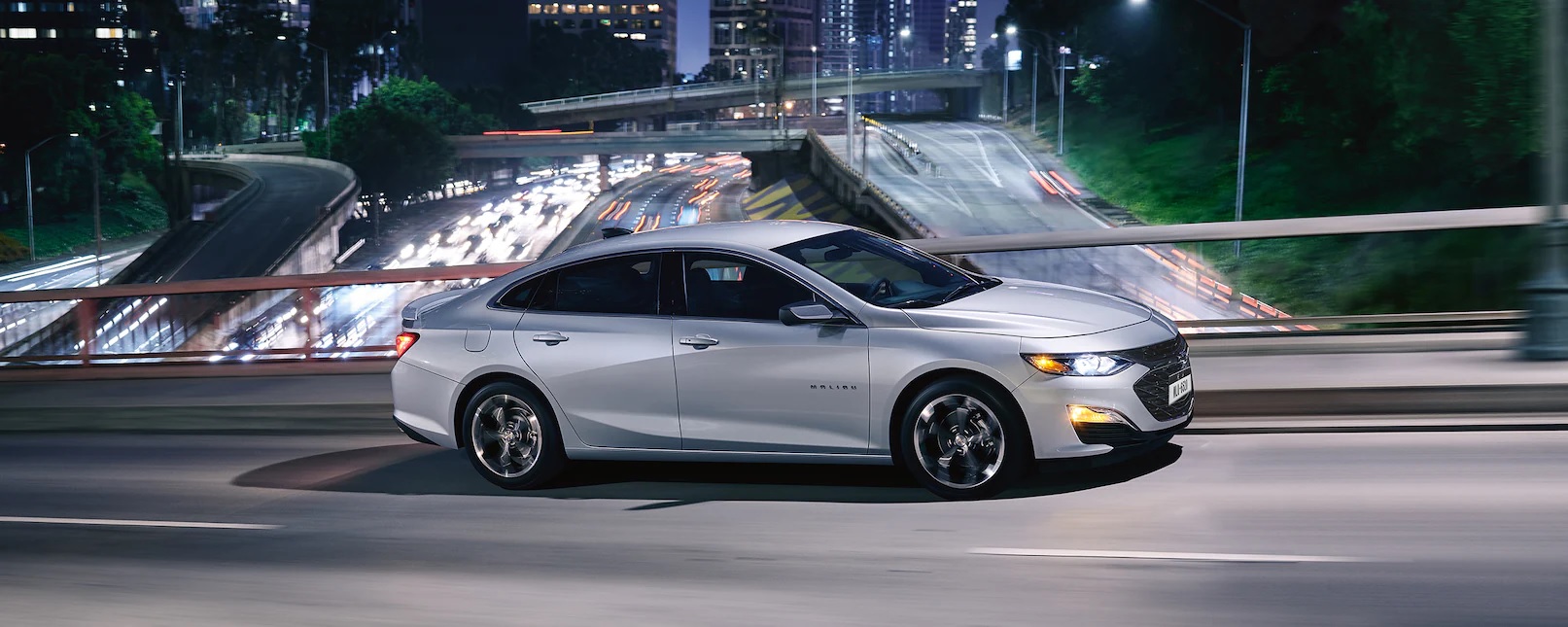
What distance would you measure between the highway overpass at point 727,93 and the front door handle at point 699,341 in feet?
456

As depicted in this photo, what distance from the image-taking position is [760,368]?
8.18 metres

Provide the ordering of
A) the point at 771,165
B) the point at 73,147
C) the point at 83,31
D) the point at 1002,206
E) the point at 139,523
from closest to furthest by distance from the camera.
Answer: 1. the point at 139,523
2. the point at 1002,206
3. the point at 73,147
4. the point at 771,165
5. the point at 83,31

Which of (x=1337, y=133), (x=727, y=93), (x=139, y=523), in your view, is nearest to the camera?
(x=139, y=523)

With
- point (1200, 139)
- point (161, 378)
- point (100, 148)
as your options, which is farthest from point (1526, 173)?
point (100, 148)

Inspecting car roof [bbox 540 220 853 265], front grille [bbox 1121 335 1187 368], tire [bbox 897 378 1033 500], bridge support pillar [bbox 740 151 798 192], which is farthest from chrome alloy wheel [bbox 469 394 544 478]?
bridge support pillar [bbox 740 151 798 192]

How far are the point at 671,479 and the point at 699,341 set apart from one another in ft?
4.10

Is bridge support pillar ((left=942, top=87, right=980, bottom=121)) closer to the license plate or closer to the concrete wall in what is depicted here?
the concrete wall

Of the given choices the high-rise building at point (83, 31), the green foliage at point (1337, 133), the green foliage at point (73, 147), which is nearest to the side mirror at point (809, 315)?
the green foliage at point (1337, 133)

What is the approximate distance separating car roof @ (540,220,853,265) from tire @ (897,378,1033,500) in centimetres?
139

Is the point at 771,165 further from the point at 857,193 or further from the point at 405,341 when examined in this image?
the point at 405,341

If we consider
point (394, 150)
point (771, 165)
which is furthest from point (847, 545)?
point (394, 150)

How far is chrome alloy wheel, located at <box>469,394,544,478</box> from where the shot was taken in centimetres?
899

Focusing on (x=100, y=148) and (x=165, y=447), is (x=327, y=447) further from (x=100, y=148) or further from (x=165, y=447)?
(x=100, y=148)

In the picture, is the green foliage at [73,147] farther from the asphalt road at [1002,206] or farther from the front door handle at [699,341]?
the front door handle at [699,341]
